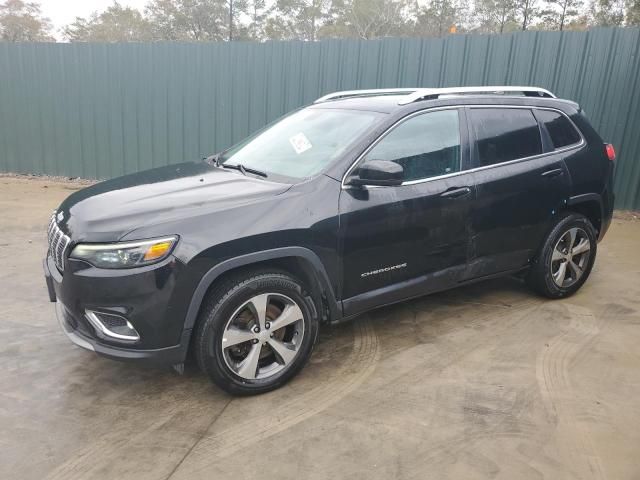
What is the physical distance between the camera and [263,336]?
298 centimetres

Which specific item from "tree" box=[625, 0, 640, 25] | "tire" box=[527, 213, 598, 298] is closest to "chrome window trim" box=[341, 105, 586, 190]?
"tire" box=[527, 213, 598, 298]

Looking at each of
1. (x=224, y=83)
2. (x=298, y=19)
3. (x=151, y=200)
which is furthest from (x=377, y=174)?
(x=298, y=19)

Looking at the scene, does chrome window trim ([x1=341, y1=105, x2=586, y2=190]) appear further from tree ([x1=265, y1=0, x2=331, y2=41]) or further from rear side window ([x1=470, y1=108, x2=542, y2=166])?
tree ([x1=265, y1=0, x2=331, y2=41])

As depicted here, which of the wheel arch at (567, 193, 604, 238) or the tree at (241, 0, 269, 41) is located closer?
the wheel arch at (567, 193, 604, 238)

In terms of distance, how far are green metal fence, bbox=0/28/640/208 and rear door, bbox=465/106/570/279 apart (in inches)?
151

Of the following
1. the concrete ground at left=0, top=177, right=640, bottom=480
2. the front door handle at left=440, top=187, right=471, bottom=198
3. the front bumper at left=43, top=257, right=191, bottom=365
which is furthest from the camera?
the front door handle at left=440, top=187, right=471, bottom=198

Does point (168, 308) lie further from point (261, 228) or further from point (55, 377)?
point (55, 377)

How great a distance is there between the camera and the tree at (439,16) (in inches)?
1348

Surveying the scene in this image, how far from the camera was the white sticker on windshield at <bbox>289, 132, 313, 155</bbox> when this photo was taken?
3.58 meters

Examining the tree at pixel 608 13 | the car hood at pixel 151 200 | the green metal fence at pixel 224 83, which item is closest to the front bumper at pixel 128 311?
the car hood at pixel 151 200

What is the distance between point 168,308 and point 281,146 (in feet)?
5.19

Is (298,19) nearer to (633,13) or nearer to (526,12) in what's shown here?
(526,12)

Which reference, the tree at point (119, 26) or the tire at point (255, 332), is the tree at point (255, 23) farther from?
the tire at point (255, 332)

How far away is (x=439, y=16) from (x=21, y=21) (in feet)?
104
